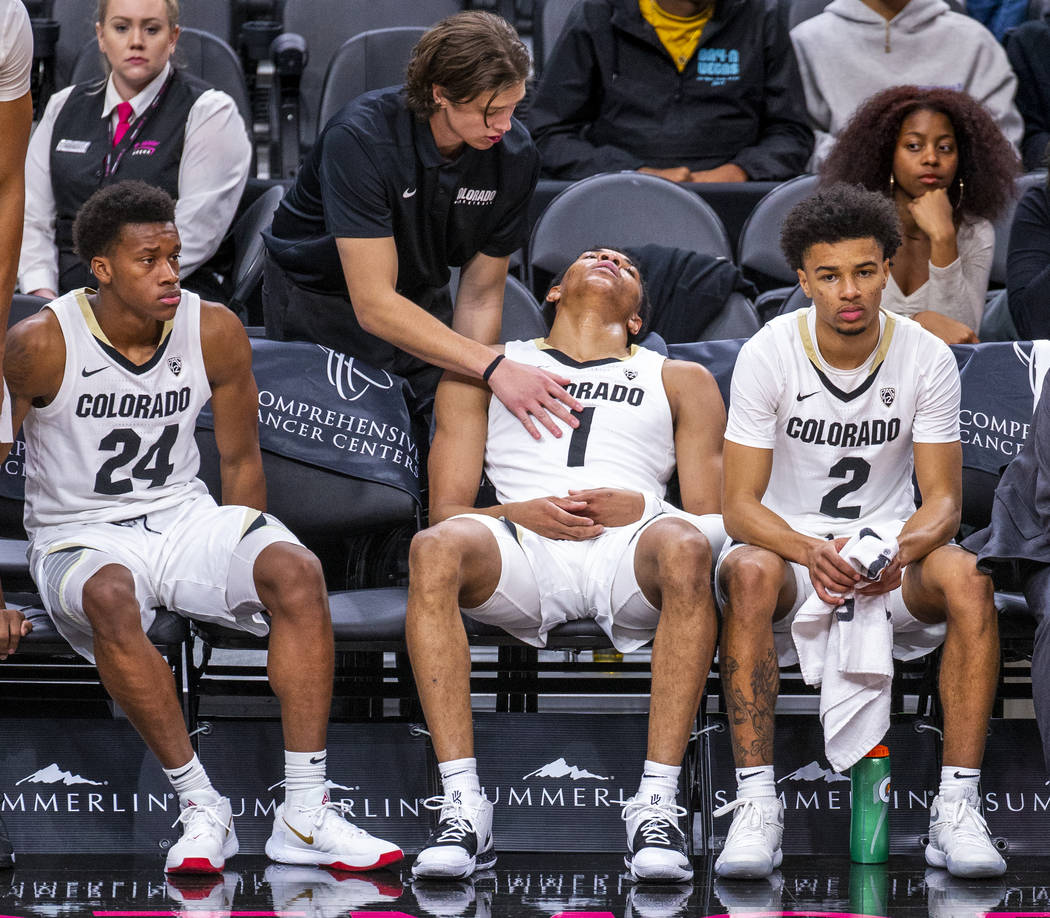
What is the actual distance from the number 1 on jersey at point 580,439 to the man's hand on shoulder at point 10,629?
1.25 m

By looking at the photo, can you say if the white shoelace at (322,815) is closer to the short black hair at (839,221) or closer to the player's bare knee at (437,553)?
the player's bare knee at (437,553)

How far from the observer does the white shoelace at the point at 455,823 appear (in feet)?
9.68

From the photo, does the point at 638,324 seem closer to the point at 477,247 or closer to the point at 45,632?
the point at 477,247

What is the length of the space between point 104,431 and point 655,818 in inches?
56.5

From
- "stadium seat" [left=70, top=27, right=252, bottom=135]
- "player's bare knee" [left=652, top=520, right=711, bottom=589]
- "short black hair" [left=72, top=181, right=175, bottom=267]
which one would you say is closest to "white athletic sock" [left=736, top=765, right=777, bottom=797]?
"player's bare knee" [left=652, top=520, right=711, bottom=589]

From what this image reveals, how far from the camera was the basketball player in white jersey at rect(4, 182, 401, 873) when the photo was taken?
119 inches

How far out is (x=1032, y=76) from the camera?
5613 millimetres

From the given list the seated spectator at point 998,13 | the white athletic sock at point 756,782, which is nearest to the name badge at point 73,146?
the white athletic sock at point 756,782

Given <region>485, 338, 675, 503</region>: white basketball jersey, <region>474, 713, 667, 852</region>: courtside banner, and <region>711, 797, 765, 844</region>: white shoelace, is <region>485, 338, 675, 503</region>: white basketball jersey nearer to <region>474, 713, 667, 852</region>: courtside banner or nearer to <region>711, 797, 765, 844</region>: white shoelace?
<region>474, 713, 667, 852</region>: courtside banner

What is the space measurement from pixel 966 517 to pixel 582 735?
118cm

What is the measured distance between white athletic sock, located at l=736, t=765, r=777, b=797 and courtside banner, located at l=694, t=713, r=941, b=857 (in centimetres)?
15

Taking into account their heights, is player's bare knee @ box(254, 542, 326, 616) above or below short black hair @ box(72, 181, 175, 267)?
below

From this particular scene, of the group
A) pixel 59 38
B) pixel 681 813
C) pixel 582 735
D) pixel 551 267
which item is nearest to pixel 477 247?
pixel 551 267

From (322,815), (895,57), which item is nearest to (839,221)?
(322,815)
